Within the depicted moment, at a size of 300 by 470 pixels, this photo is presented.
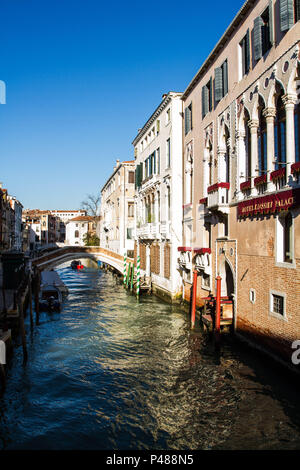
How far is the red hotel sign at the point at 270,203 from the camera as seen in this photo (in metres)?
8.23

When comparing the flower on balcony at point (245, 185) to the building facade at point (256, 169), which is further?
the flower on balcony at point (245, 185)

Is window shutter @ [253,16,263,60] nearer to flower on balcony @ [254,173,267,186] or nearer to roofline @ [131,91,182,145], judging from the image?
flower on balcony @ [254,173,267,186]

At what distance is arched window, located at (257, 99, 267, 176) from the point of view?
1017cm

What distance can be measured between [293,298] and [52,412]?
5.60m

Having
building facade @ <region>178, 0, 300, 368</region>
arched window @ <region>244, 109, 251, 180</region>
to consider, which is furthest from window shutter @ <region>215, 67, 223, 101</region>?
arched window @ <region>244, 109, 251, 180</region>

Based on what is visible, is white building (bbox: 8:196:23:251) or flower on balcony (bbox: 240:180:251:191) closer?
flower on balcony (bbox: 240:180:251:191)

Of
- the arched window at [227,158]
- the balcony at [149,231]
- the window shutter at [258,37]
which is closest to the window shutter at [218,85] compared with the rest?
the arched window at [227,158]

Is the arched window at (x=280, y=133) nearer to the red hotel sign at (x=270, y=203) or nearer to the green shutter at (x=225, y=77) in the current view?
the red hotel sign at (x=270, y=203)

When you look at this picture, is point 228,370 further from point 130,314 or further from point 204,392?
point 130,314

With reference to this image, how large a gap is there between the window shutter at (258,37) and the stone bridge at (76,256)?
1850 cm

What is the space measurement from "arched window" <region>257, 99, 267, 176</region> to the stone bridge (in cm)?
1736
